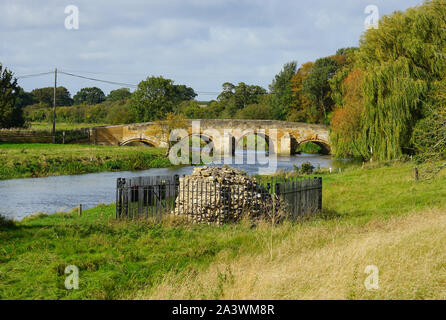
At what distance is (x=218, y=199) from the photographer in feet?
42.3

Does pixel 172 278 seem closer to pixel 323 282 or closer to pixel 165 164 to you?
pixel 323 282

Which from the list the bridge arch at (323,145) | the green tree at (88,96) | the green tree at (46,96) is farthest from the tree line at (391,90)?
the green tree at (88,96)

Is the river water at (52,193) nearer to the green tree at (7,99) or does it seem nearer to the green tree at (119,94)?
the green tree at (7,99)

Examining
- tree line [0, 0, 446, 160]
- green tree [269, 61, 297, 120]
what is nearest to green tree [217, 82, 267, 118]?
green tree [269, 61, 297, 120]

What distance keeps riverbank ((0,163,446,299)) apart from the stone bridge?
135 feet

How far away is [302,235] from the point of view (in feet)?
33.4

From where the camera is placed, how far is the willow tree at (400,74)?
92.5 ft

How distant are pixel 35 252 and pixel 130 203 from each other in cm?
468

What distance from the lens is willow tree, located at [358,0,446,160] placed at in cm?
2819

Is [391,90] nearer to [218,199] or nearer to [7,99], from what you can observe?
[218,199]

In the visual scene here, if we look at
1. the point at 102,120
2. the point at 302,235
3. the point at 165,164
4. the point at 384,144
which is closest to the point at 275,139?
the point at 165,164

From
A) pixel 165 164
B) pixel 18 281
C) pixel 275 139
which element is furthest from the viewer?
pixel 275 139

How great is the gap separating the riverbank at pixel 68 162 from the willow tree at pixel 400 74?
19317mm

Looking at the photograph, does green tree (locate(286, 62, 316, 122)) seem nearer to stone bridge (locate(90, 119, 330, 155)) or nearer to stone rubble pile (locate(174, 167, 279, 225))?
stone bridge (locate(90, 119, 330, 155))
